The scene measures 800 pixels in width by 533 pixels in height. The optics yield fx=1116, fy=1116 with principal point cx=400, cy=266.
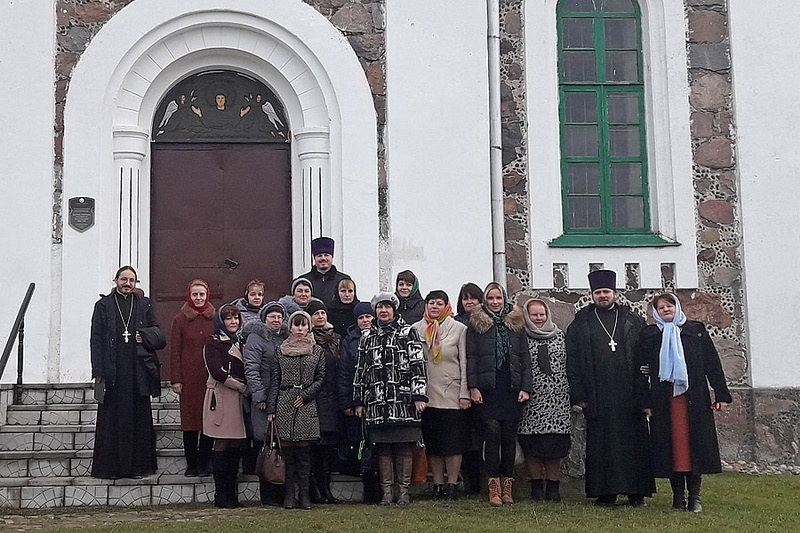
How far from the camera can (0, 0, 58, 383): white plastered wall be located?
386 inches

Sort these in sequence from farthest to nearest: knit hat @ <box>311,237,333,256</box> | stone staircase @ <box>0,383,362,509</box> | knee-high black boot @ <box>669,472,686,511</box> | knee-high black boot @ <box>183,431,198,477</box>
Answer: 1. knit hat @ <box>311,237,333,256</box>
2. knee-high black boot @ <box>183,431,198,477</box>
3. stone staircase @ <box>0,383,362,509</box>
4. knee-high black boot @ <box>669,472,686,511</box>

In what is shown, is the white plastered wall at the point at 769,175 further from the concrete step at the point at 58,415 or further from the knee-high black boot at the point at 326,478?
the concrete step at the point at 58,415

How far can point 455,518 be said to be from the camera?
7.25m

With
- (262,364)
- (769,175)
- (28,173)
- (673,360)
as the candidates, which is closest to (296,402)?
(262,364)

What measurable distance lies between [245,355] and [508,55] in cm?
440

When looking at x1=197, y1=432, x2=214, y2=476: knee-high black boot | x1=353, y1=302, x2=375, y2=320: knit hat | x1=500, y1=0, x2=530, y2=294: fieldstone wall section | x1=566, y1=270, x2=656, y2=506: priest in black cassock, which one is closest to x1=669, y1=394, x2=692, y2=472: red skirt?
x1=566, y1=270, x2=656, y2=506: priest in black cassock

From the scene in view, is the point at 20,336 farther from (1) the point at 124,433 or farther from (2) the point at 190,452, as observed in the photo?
(2) the point at 190,452

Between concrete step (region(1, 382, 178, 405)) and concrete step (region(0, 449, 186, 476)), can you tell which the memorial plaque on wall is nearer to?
concrete step (region(1, 382, 178, 405))

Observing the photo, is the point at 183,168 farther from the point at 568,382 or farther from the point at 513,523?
the point at 513,523

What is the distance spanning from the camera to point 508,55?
10648 millimetres

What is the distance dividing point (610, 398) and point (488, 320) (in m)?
1.03

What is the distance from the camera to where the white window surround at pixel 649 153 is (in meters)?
10.4

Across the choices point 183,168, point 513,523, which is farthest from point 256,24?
point 513,523

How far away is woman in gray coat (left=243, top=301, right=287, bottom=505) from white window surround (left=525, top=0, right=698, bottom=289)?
127 inches
